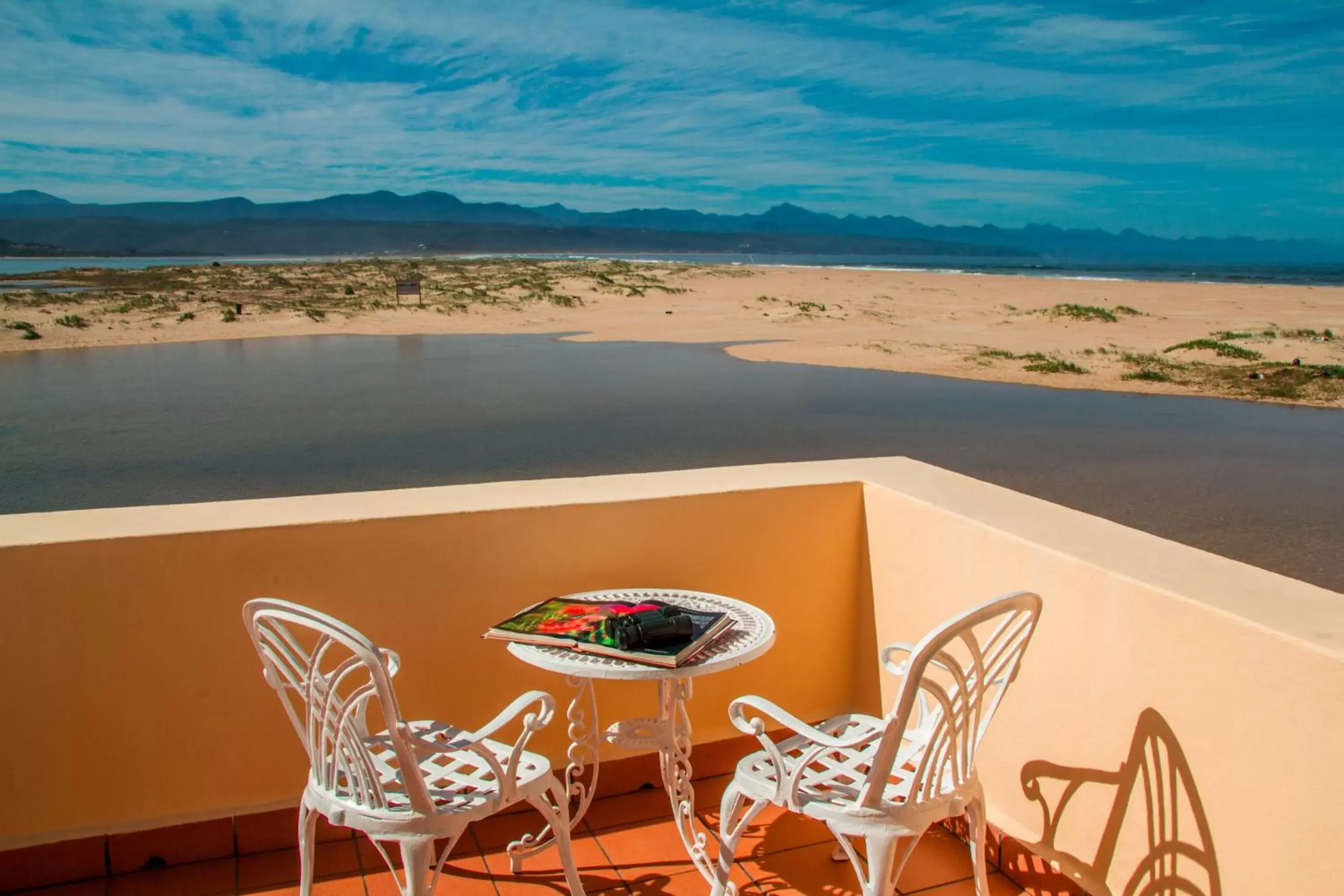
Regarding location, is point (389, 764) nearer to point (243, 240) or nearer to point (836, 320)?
point (836, 320)

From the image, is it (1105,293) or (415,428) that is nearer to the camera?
(415,428)

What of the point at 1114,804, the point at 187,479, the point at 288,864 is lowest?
the point at 187,479

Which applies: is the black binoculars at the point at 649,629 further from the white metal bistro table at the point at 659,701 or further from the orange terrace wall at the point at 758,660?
the orange terrace wall at the point at 758,660

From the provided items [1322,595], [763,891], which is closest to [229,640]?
[763,891]

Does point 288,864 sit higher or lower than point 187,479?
higher

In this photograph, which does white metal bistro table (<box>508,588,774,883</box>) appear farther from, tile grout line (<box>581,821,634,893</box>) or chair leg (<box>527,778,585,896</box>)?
chair leg (<box>527,778,585,896</box>)

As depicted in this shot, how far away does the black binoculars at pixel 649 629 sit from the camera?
8.43ft

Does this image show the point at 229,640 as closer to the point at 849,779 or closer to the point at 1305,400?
the point at 849,779

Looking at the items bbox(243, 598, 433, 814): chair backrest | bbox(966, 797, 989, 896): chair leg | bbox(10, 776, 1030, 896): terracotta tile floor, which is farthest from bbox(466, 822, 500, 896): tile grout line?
bbox(966, 797, 989, 896): chair leg

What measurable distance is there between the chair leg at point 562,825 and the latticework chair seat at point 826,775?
0.41 metres

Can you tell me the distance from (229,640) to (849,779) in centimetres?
161

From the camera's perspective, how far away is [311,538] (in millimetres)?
2932

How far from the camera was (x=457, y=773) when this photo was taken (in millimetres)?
2432

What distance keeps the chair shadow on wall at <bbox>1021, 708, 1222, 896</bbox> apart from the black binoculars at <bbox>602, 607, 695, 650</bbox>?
97cm
